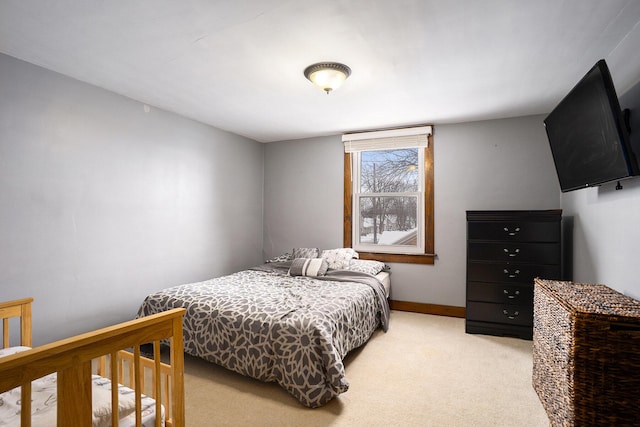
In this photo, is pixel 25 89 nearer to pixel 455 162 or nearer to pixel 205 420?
pixel 205 420

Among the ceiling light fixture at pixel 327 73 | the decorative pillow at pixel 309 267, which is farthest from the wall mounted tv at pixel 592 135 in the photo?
the decorative pillow at pixel 309 267

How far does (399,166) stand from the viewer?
4258mm

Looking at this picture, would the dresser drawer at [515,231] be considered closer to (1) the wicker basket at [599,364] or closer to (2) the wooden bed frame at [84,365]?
(1) the wicker basket at [599,364]

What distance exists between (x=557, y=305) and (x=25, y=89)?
3.92 metres

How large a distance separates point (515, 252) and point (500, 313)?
0.64m

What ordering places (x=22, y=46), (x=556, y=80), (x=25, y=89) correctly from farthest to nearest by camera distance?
(x=556, y=80) < (x=25, y=89) < (x=22, y=46)

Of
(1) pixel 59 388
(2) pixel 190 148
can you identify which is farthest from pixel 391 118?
(1) pixel 59 388

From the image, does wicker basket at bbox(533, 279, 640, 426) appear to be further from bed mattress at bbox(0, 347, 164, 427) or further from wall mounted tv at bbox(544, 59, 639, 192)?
bed mattress at bbox(0, 347, 164, 427)

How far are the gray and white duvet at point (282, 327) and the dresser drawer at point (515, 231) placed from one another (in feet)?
4.15

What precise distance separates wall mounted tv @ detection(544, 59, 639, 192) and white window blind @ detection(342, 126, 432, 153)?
5.01 feet

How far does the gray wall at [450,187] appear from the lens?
3.57 metres

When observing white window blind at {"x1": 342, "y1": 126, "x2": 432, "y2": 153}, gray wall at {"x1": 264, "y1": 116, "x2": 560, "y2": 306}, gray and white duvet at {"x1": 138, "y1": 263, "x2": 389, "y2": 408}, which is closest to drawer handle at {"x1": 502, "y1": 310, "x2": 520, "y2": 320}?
gray wall at {"x1": 264, "y1": 116, "x2": 560, "y2": 306}

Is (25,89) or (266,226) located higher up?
(25,89)

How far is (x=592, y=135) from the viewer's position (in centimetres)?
202
